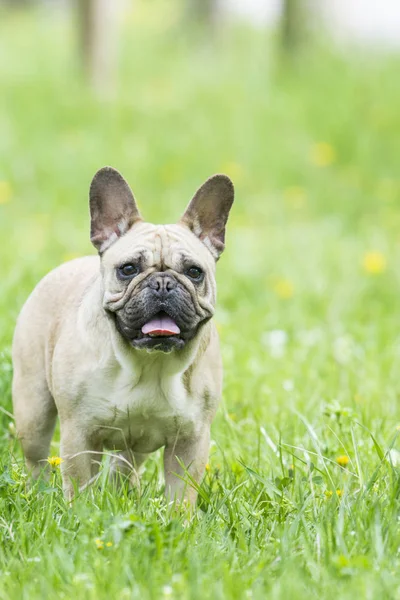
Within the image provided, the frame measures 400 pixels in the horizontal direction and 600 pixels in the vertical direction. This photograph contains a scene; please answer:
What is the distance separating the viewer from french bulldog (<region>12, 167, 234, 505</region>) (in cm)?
329

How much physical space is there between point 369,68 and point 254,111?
7.40 ft

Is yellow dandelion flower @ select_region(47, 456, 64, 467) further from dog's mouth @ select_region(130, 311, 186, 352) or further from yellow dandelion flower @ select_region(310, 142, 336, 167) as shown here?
yellow dandelion flower @ select_region(310, 142, 336, 167)

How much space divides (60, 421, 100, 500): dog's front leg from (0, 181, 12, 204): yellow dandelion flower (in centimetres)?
491

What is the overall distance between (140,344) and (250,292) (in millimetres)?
3468

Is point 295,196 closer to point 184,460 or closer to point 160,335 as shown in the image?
point 184,460

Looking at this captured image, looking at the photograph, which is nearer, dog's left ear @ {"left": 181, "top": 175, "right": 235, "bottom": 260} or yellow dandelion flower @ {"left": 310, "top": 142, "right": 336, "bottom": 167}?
dog's left ear @ {"left": 181, "top": 175, "right": 235, "bottom": 260}

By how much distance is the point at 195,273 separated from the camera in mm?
3434

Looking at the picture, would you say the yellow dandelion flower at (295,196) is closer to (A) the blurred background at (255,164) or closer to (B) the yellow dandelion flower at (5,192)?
(A) the blurred background at (255,164)

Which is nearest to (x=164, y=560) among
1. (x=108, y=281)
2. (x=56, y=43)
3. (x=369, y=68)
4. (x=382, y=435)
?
(x=108, y=281)

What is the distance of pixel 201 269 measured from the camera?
3439 mm

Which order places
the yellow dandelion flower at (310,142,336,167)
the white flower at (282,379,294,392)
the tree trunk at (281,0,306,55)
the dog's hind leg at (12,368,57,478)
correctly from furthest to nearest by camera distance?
the tree trunk at (281,0,306,55), the yellow dandelion flower at (310,142,336,167), the white flower at (282,379,294,392), the dog's hind leg at (12,368,57,478)

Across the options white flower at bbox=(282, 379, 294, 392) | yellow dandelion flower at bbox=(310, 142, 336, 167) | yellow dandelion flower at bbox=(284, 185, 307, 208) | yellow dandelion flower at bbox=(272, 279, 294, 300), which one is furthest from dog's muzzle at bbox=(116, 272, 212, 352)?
yellow dandelion flower at bbox=(310, 142, 336, 167)

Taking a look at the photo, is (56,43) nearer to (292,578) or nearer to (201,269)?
(201,269)

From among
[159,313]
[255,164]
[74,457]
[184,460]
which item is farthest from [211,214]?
[255,164]
